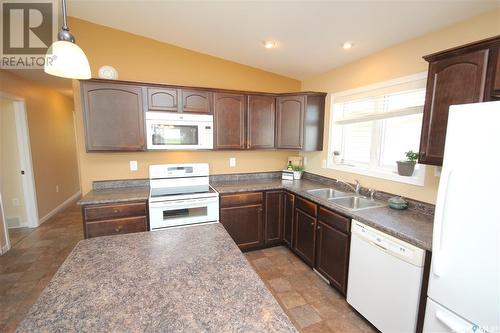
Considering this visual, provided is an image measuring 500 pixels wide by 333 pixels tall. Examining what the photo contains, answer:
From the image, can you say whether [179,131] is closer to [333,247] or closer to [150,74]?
[150,74]

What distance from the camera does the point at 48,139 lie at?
4.29 m

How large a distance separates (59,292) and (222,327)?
69 cm

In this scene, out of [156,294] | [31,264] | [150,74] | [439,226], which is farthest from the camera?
[150,74]

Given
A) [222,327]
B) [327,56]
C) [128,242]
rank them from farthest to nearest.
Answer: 1. [327,56]
2. [128,242]
3. [222,327]

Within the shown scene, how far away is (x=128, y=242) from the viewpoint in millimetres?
1373

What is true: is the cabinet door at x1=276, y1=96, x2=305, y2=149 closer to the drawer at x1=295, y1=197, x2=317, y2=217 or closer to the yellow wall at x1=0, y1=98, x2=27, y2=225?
the drawer at x1=295, y1=197, x2=317, y2=217

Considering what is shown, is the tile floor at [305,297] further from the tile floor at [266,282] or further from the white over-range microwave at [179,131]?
the white over-range microwave at [179,131]

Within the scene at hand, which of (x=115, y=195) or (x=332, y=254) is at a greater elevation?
Answer: (x=115, y=195)

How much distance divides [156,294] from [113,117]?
2.21 m

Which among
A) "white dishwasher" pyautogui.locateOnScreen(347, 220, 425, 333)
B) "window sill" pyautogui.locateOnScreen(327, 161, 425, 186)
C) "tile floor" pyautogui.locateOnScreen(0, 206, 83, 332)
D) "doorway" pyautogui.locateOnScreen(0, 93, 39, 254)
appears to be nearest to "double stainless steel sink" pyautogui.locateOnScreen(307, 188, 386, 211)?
"window sill" pyautogui.locateOnScreen(327, 161, 425, 186)

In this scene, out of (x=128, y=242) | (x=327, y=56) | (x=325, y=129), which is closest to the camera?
(x=128, y=242)

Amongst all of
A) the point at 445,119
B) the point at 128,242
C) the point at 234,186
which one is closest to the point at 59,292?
the point at 128,242

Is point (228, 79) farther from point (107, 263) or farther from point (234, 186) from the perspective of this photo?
point (107, 263)

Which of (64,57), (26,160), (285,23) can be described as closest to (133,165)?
(64,57)
